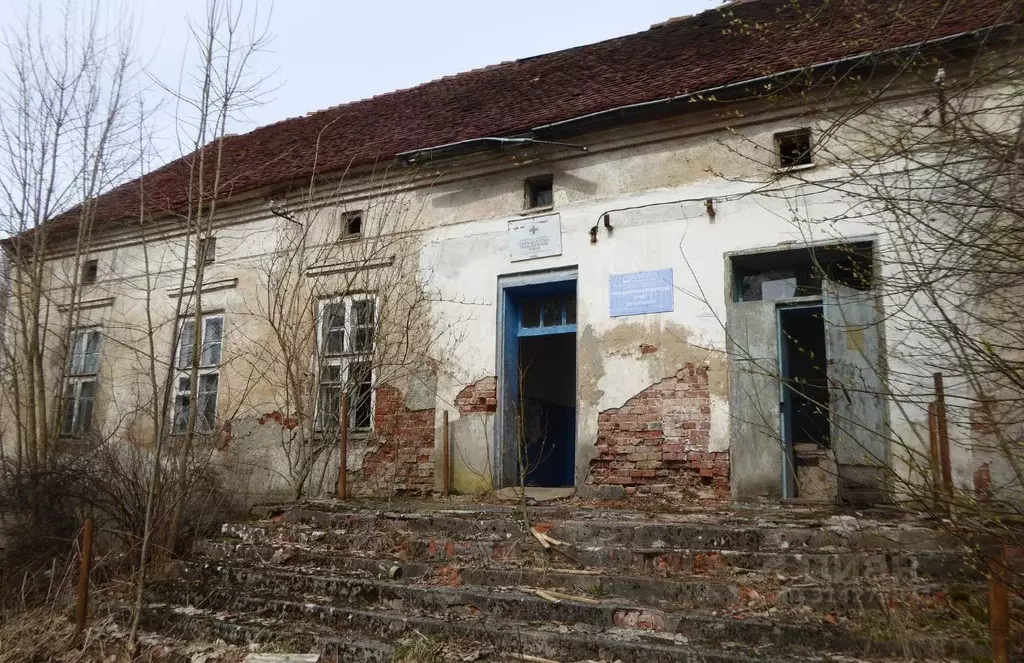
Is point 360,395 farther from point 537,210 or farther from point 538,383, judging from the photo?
point 537,210

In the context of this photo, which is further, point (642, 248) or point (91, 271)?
point (91, 271)

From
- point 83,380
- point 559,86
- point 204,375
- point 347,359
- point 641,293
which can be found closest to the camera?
point 641,293

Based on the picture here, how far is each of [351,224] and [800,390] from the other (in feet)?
20.9

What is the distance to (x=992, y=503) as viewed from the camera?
419 centimetres

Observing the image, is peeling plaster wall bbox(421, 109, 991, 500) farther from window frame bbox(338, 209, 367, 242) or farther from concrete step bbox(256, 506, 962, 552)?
concrete step bbox(256, 506, 962, 552)

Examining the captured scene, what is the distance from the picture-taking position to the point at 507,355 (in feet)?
29.9

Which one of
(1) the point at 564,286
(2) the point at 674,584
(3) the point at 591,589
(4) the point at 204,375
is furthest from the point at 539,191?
Result: (4) the point at 204,375

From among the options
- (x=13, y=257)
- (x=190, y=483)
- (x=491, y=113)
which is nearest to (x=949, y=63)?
(x=491, y=113)

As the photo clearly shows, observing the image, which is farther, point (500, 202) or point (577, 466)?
point (500, 202)

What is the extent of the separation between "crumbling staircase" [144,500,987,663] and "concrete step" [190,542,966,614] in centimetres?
1

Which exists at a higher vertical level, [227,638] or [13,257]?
[13,257]

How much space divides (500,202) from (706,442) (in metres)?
3.95

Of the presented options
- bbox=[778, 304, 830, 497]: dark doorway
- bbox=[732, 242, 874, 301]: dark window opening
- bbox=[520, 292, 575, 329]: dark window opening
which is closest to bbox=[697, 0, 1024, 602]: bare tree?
bbox=[732, 242, 874, 301]: dark window opening

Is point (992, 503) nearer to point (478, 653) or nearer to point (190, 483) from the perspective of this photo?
point (478, 653)
